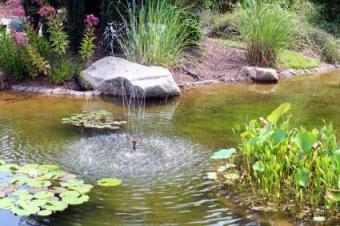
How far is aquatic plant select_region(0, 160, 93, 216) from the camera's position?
3.69 m

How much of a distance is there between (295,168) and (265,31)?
5421 millimetres

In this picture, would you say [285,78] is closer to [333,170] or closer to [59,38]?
[59,38]

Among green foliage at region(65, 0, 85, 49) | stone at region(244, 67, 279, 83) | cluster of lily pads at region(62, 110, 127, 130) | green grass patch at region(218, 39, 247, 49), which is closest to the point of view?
cluster of lily pads at region(62, 110, 127, 130)

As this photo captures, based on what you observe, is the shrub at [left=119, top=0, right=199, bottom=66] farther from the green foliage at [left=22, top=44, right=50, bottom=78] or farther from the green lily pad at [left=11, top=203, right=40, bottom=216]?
the green lily pad at [left=11, top=203, right=40, bottom=216]

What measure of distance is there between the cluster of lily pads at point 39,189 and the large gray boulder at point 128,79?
2.91m

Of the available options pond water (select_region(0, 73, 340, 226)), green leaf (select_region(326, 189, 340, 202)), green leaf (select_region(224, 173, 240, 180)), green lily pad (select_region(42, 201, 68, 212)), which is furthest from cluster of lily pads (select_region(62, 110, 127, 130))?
green leaf (select_region(326, 189, 340, 202))

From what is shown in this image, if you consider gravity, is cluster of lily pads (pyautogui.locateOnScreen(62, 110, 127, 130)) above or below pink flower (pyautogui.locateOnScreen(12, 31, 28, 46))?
below

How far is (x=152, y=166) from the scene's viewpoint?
4.76 m

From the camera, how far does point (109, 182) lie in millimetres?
4305

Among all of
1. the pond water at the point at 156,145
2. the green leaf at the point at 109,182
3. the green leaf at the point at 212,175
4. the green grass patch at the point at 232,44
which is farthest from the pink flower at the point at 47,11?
the green leaf at the point at 212,175

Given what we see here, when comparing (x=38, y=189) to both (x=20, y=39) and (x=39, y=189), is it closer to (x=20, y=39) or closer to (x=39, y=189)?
(x=39, y=189)

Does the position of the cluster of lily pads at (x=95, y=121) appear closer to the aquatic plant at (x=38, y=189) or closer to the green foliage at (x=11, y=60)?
the aquatic plant at (x=38, y=189)

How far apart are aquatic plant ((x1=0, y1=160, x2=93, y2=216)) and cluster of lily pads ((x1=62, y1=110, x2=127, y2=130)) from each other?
150cm

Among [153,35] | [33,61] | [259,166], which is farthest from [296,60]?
[259,166]
